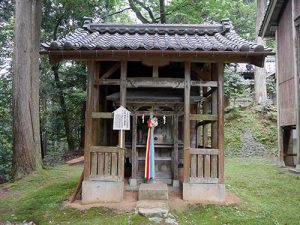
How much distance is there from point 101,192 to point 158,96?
116 inches

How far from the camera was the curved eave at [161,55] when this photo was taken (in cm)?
683

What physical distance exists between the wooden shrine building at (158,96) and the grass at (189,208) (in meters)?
0.72

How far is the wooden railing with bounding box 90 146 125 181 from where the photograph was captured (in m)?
7.43

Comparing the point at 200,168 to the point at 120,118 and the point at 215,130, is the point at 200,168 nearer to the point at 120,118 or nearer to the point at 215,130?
the point at 215,130

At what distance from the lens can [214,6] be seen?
17.1 metres

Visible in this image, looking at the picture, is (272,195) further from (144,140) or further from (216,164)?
(144,140)

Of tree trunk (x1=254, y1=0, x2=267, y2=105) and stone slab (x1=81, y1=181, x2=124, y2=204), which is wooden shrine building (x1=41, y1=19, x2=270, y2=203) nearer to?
stone slab (x1=81, y1=181, x2=124, y2=204)

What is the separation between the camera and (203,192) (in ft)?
24.5

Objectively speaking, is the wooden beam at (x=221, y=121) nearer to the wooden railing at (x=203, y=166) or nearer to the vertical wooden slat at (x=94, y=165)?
the wooden railing at (x=203, y=166)

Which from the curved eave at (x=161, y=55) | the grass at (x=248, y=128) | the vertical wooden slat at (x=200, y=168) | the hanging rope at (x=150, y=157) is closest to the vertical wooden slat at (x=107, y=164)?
the hanging rope at (x=150, y=157)

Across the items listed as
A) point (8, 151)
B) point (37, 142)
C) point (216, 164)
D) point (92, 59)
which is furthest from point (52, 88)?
point (216, 164)

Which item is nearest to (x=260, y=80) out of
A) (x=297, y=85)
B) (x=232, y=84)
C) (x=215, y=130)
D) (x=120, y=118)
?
(x=232, y=84)

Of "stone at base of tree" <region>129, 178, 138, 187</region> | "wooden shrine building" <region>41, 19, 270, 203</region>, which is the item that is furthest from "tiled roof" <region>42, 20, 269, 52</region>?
"stone at base of tree" <region>129, 178, 138, 187</region>

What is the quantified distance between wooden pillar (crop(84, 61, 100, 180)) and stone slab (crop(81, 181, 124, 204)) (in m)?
0.26
